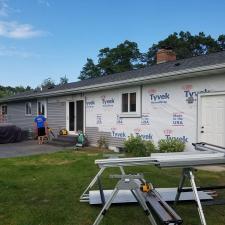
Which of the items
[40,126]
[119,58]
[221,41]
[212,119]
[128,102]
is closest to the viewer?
[212,119]

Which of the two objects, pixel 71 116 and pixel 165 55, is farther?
pixel 165 55

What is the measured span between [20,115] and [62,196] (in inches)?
782

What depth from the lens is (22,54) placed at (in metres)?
33.4

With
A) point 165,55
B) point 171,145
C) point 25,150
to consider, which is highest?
point 165,55

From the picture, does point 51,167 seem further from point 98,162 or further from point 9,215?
point 98,162

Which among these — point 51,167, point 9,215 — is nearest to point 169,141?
point 51,167

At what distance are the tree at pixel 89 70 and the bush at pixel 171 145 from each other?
4139cm

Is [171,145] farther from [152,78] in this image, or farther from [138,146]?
[152,78]

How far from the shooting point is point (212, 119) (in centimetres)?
1082

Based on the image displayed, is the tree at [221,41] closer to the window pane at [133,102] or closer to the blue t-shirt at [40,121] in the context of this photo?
the blue t-shirt at [40,121]

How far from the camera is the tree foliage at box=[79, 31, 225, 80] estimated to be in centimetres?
4572

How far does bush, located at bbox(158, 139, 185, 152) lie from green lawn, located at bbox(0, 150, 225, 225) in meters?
2.06

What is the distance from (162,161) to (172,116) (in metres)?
8.22

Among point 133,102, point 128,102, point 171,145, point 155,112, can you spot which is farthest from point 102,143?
point 171,145
